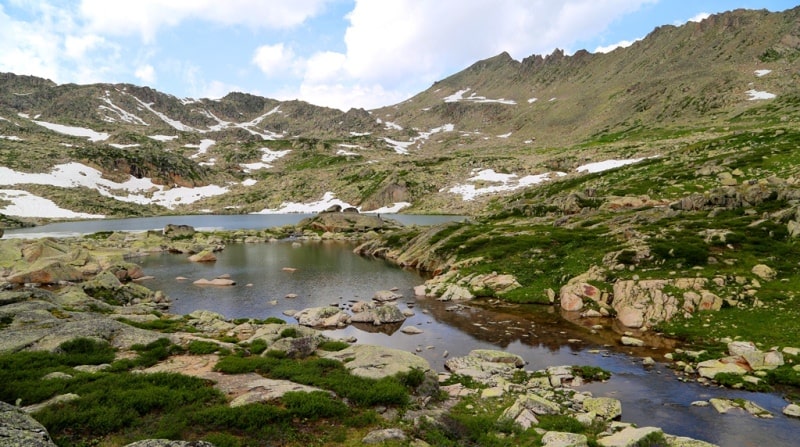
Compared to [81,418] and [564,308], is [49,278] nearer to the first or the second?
[81,418]

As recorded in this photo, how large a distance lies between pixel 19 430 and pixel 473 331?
34411 mm

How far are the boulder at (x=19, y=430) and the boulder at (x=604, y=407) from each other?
2312 cm

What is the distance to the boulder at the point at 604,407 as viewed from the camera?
21.9 m

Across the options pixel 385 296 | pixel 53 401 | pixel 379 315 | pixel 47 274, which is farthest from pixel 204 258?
pixel 53 401

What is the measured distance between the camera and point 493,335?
3903 centimetres

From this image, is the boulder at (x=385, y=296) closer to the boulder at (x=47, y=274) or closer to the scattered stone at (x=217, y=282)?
the scattered stone at (x=217, y=282)

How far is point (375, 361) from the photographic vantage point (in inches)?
984

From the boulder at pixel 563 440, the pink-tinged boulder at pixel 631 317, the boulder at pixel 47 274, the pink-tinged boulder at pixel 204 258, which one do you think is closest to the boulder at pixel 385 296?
the pink-tinged boulder at pixel 631 317

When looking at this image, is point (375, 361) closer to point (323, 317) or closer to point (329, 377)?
point (329, 377)

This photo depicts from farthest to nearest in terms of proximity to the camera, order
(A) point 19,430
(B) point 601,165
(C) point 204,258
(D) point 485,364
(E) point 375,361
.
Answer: (B) point 601,165 → (C) point 204,258 → (D) point 485,364 → (E) point 375,361 → (A) point 19,430

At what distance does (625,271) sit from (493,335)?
18.0 meters

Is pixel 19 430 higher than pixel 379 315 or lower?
higher

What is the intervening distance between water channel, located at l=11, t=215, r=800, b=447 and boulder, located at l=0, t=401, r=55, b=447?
79.4 ft

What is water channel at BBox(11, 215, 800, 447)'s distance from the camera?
2171 cm
